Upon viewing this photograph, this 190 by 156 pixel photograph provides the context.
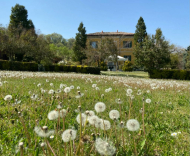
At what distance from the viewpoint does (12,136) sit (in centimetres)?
207

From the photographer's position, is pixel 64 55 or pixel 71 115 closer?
pixel 71 115

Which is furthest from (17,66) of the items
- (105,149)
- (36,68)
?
(105,149)

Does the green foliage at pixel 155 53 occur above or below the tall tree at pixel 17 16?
below

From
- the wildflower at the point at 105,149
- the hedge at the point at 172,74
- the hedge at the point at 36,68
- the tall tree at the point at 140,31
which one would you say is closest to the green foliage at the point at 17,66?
the hedge at the point at 36,68

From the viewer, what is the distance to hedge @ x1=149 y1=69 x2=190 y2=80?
1705cm

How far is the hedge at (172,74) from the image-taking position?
17.0 m

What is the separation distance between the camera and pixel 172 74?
1733 cm

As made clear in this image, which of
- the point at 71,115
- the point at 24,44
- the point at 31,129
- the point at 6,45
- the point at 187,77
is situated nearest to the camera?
the point at 31,129

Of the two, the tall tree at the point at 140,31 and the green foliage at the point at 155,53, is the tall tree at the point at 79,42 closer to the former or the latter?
the tall tree at the point at 140,31

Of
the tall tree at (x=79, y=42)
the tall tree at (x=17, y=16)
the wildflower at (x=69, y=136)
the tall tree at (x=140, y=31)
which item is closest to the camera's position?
the wildflower at (x=69, y=136)

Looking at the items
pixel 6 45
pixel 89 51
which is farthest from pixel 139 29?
pixel 6 45

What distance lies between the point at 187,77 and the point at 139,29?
2083 cm

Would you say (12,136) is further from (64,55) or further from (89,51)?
(64,55)

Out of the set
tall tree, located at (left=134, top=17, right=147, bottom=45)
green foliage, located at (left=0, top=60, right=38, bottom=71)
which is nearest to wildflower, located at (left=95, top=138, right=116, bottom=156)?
green foliage, located at (left=0, top=60, right=38, bottom=71)
